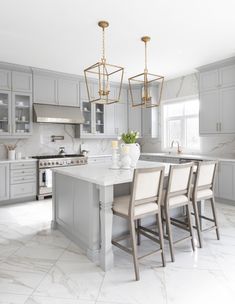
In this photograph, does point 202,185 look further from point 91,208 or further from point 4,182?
point 4,182

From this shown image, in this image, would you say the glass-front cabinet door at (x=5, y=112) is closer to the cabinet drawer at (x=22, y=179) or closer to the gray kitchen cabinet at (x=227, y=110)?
the cabinet drawer at (x=22, y=179)

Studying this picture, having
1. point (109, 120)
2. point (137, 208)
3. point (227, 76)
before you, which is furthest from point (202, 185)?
point (109, 120)

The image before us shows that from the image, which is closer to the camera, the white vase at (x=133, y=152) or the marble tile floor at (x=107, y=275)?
the marble tile floor at (x=107, y=275)

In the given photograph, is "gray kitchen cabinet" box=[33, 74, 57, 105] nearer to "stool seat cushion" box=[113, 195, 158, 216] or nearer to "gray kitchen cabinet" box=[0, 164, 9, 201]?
"gray kitchen cabinet" box=[0, 164, 9, 201]

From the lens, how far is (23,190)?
190 inches

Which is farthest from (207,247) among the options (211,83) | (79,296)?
(211,83)

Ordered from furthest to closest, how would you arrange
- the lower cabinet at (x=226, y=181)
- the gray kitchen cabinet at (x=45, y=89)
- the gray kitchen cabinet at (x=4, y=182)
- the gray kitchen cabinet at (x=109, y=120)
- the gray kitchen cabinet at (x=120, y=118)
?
the gray kitchen cabinet at (x=120, y=118) < the gray kitchen cabinet at (x=109, y=120) < the gray kitchen cabinet at (x=45, y=89) < the gray kitchen cabinet at (x=4, y=182) < the lower cabinet at (x=226, y=181)

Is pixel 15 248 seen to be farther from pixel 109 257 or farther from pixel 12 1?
pixel 12 1

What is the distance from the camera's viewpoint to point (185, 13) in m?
2.92

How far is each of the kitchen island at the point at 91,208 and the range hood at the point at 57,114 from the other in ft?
7.05

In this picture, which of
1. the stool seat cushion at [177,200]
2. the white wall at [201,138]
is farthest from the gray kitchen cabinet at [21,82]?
the stool seat cushion at [177,200]

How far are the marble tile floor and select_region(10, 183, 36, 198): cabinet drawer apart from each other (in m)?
1.70

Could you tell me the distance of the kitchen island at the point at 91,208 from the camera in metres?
2.34

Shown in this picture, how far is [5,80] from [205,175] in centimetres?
413
